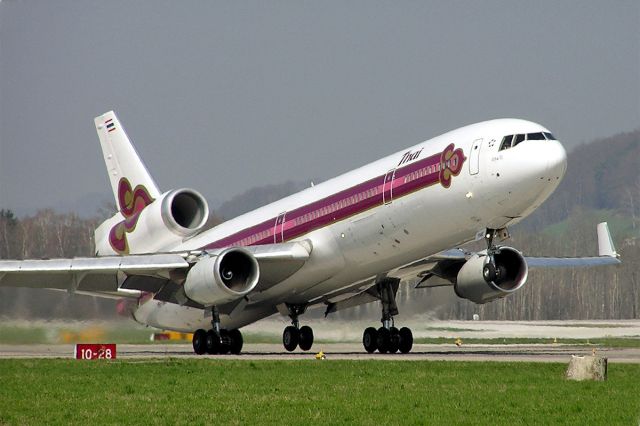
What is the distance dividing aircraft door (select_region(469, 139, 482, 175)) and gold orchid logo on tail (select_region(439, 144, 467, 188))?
0.23 m

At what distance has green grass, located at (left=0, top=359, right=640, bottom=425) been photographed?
664 inches

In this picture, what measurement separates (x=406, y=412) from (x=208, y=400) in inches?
143

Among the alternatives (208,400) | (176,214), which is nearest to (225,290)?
(176,214)

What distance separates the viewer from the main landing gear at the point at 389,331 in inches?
1373

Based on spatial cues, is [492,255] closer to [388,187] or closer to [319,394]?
[388,187]

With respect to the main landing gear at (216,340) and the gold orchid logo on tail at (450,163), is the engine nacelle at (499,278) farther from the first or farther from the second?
the main landing gear at (216,340)

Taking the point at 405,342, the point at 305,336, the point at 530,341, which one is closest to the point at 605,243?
the point at 530,341

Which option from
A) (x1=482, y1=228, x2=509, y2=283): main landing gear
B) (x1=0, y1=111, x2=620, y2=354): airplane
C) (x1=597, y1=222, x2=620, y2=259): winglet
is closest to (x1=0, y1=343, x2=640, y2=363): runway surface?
(x1=0, y1=111, x2=620, y2=354): airplane

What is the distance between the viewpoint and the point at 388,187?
31.0 m

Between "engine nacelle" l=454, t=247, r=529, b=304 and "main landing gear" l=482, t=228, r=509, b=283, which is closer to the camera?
"main landing gear" l=482, t=228, r=509, b=283

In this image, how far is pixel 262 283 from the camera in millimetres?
35031

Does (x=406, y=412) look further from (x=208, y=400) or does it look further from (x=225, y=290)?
(x=225, y=290)

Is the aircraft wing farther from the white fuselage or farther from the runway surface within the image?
the runway surface

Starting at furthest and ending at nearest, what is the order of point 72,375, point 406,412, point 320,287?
point 320,287
point 72,375
point 406,412
